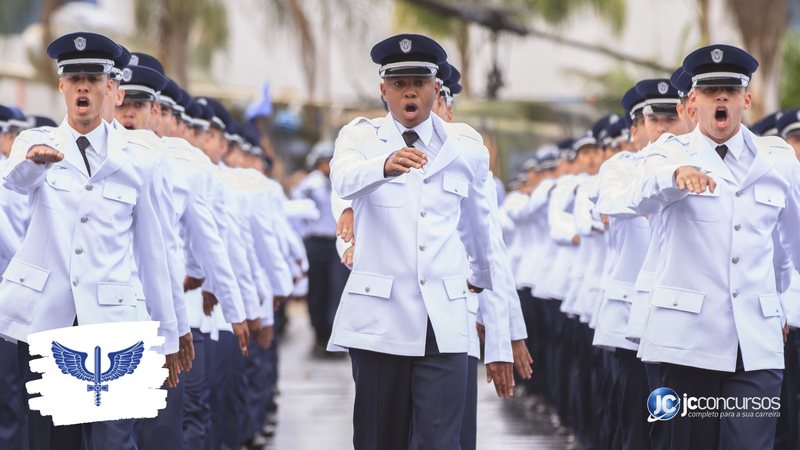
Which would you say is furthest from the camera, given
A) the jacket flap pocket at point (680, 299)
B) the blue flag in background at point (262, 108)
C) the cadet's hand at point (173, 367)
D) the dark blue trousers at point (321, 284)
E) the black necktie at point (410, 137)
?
the dark blue trousers at point (321, 284)

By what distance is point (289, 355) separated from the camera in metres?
21.4

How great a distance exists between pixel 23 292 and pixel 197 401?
255 cm

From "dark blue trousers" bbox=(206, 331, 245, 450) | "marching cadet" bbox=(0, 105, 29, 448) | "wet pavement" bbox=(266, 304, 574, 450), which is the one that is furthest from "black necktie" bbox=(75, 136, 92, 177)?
"wet pavement" bbox=(266, 304, 574, 450)

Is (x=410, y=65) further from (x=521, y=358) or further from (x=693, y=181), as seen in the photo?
(x=521, y=358)

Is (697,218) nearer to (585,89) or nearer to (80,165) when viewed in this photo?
(80,165)

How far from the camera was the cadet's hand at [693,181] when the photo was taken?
24.1 feet

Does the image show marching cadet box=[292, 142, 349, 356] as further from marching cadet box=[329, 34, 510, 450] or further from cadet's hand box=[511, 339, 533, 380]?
marching cadet box=[329, 34, 510, 450]

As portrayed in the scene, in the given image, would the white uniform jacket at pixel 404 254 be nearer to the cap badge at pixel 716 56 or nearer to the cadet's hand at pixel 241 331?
the cap badge at pixel 716 56

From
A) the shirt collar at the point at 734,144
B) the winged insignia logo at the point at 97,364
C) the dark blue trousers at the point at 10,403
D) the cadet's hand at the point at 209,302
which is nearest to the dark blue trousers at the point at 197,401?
the cadet's hand at the point at 209,302

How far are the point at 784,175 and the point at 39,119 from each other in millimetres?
6401

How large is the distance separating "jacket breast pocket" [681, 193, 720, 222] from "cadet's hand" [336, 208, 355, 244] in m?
1.59

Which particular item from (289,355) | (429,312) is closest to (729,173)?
(429,312)

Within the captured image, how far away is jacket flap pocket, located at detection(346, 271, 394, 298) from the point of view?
25.3ft

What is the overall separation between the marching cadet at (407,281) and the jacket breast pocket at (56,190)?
123cm
